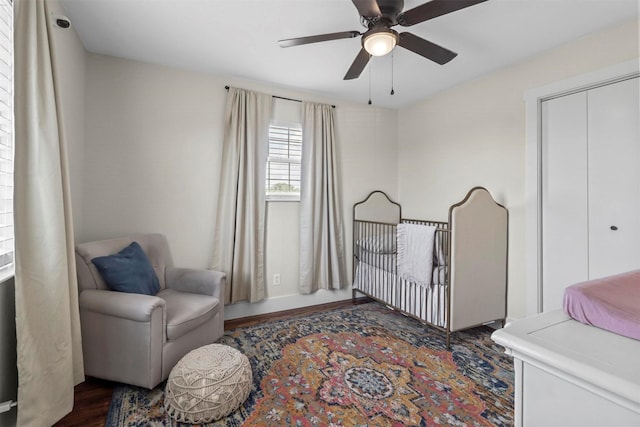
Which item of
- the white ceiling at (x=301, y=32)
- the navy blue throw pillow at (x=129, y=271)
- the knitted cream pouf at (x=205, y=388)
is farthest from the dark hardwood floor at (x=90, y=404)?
the white ceiling at (x=301, y=32)

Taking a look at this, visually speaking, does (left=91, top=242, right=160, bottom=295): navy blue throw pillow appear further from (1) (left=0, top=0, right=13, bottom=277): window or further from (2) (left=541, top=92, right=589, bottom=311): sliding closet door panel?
(2) (left=541, top=92, right=589, bottom=311): sliding closet door panel

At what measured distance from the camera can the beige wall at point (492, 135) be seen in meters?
2.12

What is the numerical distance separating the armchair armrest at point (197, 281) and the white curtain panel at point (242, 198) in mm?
368

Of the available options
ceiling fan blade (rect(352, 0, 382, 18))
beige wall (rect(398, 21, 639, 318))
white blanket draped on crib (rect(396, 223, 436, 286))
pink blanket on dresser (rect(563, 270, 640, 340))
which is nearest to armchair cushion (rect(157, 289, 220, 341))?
white blanket draped on crib (rect(396, 223, 436, 286))

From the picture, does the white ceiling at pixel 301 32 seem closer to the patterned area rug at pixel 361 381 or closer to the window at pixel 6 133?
the window at pixel 6 133

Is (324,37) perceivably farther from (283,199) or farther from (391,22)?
(283,199)

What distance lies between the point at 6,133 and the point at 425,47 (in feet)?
7.38

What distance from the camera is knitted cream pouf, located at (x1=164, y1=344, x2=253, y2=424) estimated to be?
1470 millimetres

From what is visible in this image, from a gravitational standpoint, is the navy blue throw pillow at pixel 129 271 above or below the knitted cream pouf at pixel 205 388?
above

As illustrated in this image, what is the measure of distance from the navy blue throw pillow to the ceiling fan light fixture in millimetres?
2115

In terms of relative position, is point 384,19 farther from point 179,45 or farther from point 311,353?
point 311,353

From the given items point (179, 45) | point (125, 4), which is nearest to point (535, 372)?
point (125, 4)

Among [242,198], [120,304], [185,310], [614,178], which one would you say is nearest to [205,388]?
[185,310]

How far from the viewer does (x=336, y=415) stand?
1.53m
